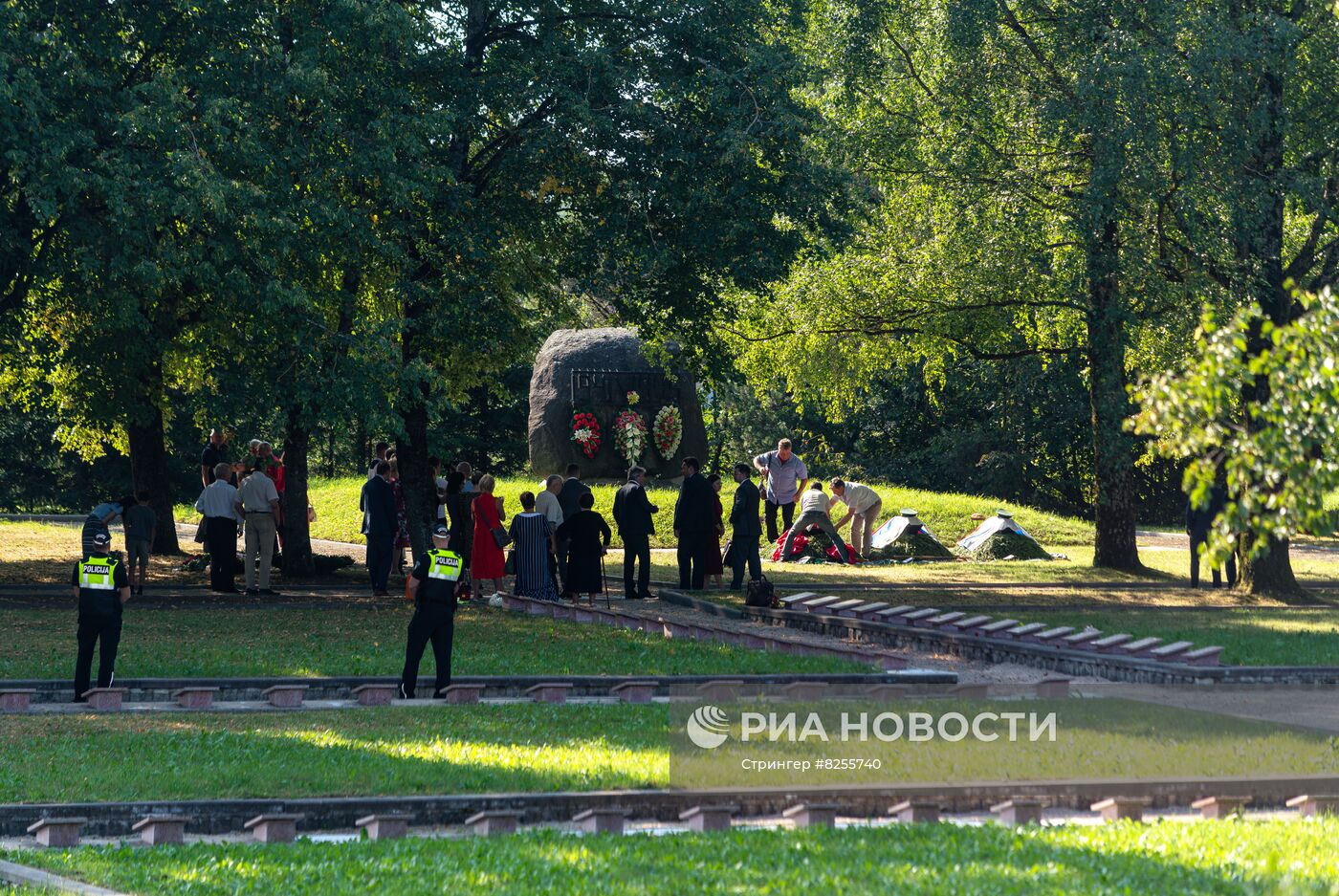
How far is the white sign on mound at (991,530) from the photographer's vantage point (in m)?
30.1

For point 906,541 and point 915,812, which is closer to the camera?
point 915,812

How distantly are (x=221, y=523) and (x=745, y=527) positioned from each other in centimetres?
712

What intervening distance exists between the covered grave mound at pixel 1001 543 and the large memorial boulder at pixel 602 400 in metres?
7.88

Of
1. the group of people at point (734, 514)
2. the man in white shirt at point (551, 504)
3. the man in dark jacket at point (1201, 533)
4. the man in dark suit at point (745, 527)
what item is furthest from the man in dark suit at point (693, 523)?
the man in dark jacket at point (1201, 533)

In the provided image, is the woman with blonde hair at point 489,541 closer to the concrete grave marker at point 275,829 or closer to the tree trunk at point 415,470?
the tree trunk at point 415,470

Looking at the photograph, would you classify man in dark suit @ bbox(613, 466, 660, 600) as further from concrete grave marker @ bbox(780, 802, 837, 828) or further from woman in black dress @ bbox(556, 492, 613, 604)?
concrete grave marker @ bbox(780, 802, 837, 828)

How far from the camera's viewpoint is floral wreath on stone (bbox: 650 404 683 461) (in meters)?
34.9

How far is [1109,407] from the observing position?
2228cm

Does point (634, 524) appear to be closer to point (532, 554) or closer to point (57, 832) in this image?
point (532, 554)

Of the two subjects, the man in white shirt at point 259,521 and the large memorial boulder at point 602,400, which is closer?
the man in white shirt at point 259,521

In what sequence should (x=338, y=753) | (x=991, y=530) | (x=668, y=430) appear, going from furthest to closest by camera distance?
(x=668, y=430), (x=991, y=530), (x=338, y=753)

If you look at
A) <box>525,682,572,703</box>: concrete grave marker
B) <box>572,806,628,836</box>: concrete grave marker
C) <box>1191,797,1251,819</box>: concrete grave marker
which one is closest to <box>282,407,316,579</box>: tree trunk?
<box>525,682,572,703</box>: concrete grave marker

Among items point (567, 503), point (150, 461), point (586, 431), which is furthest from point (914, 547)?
point (150, 461)

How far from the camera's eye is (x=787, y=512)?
27.1 meters
